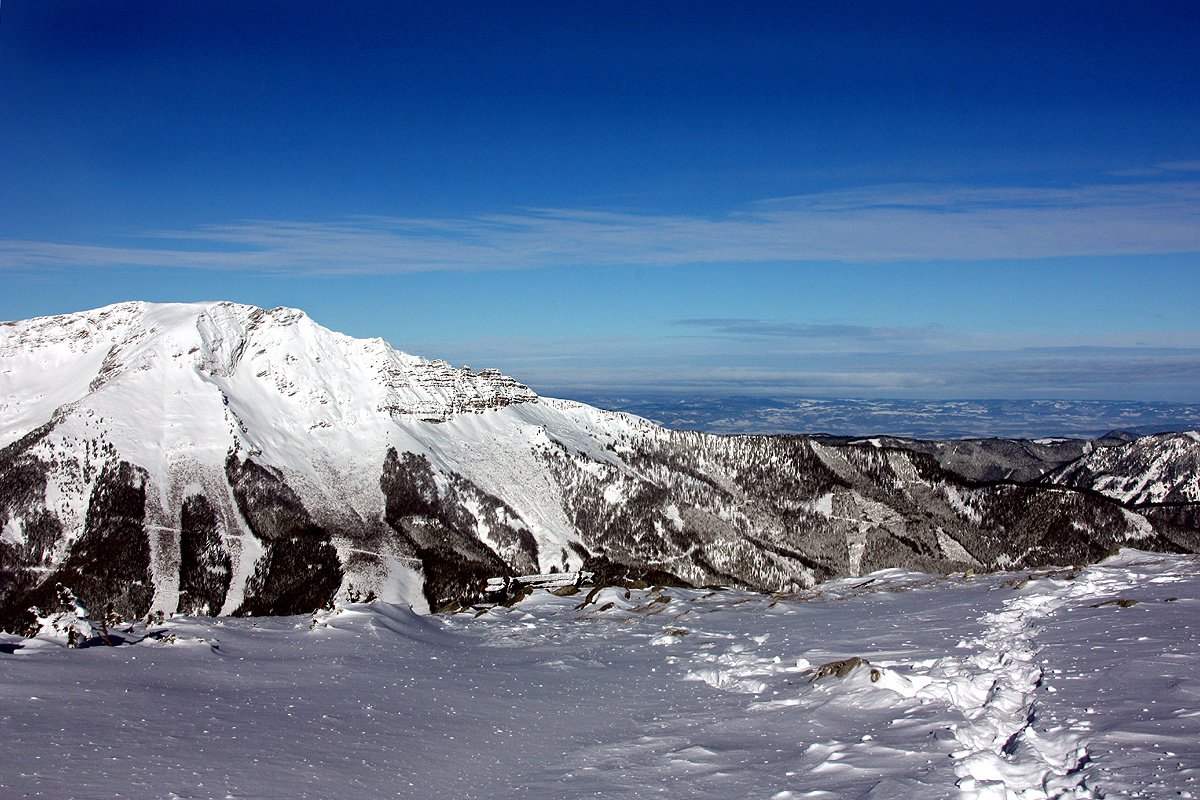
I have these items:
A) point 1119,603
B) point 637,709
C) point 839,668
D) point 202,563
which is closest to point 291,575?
point 202,563

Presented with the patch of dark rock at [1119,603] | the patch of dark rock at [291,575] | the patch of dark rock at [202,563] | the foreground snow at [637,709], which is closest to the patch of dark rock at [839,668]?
the foreground snow at [637,709]

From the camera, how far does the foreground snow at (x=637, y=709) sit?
1681 centimetres

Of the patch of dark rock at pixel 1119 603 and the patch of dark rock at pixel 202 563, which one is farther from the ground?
the patch of dark rock at pixel 1119 603

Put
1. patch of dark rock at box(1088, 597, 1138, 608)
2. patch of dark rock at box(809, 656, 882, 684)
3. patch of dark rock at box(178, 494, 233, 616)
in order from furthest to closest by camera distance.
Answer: patch of dark rock at box(178, 494, 233, 616) < patch of dark rock at box(1088, 597, 1138, 608) < patch of dark rock at box(809, 656, 882, 684)

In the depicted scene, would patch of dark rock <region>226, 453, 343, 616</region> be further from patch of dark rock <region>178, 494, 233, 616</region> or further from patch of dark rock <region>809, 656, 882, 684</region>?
patch of dark rock <region>809, 656, 882, 684</region>

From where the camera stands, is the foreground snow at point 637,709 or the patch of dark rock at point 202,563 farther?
the patch of dark rock at point 202,563

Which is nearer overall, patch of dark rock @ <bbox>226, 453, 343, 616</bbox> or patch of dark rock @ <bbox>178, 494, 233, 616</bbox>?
patch of dark rock @ <bbox>178, 494, 233, 616</bbox>

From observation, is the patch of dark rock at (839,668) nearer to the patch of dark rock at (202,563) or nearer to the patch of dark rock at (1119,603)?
the patch of dark rock at (1119,603)

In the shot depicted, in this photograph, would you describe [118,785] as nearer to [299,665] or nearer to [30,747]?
[30,747]

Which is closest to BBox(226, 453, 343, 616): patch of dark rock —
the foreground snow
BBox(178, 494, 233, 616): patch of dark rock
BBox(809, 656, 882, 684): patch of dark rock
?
BBox(178, 494, 233, 616): patch of dark rock

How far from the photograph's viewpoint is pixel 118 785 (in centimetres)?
1534

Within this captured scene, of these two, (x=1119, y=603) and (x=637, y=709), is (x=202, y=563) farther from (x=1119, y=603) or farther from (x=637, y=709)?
(x=1119, y=603)

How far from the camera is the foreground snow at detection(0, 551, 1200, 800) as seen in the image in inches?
662

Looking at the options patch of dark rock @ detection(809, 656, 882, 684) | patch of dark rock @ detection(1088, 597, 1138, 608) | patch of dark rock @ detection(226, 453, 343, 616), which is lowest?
patch of dark rock @ detection(226, 453, 343, 616)
